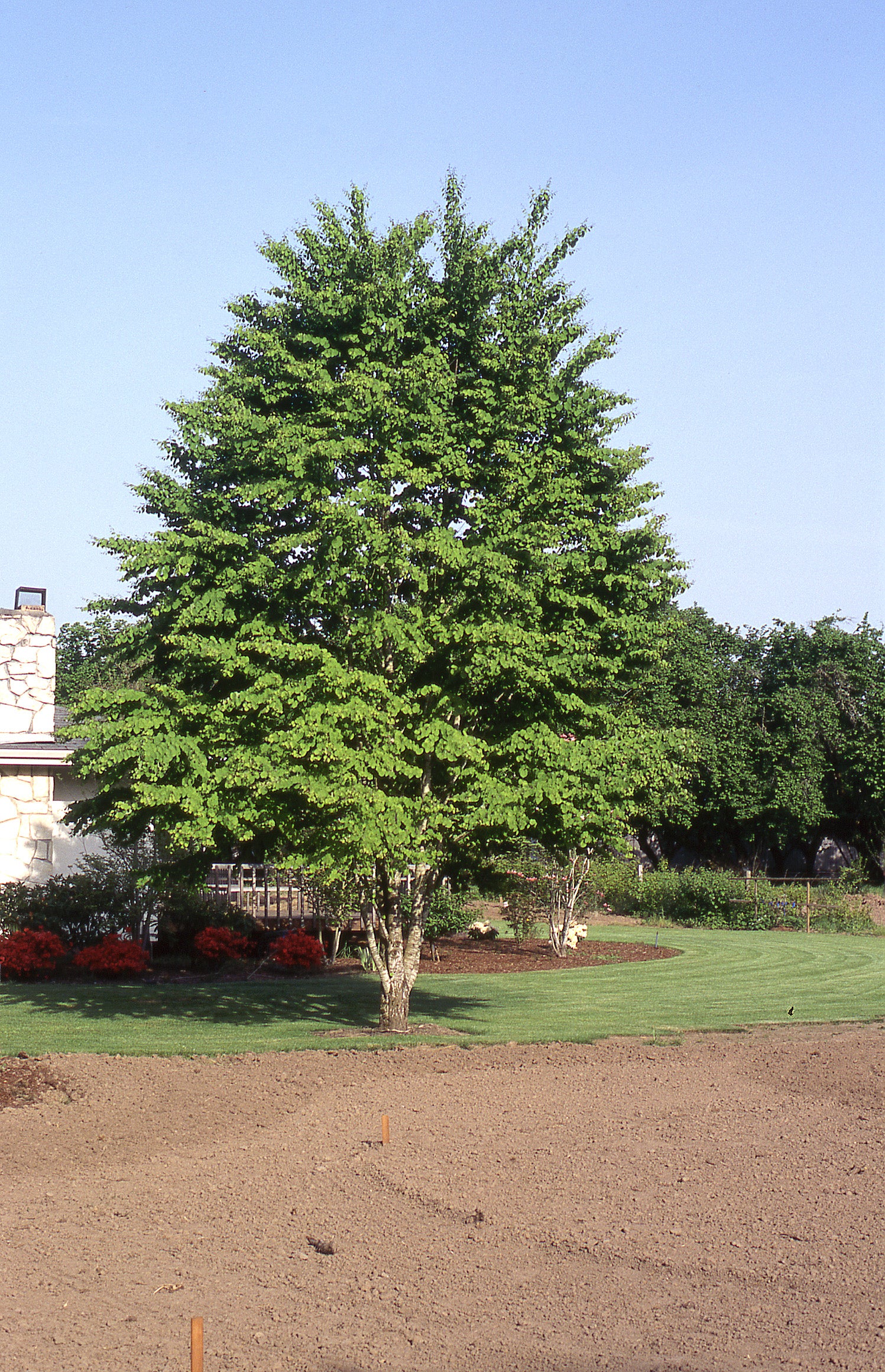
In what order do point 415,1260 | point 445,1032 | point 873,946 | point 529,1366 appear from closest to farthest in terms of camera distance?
1. point 529,1366
2. point 415,1260
3. point 445,1032
4. point 873,946

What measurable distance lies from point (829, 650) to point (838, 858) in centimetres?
1147

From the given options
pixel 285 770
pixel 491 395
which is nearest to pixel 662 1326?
pixel 285 770

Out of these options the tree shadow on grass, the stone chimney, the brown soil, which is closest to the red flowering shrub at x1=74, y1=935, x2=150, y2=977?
the tree shadow on grass

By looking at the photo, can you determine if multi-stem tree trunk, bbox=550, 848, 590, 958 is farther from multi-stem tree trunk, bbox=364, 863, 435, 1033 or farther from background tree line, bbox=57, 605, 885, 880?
background tree line, bbox=57, 605, 885, 880

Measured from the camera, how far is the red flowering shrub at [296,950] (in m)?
19.7

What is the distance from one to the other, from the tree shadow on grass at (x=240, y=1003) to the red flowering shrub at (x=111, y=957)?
0.35 meters

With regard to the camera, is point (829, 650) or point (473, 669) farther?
point (829, 650)

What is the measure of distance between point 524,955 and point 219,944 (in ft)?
22.8

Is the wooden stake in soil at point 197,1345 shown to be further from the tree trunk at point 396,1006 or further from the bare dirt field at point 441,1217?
the tree trunk at point 396,1006

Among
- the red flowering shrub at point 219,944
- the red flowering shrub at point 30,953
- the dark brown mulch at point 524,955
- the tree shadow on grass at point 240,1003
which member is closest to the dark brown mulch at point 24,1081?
the tree shadow on grass at point 240,1003

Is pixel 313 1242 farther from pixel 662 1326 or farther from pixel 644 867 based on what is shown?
pixel 644 867

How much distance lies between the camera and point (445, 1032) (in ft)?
44.9

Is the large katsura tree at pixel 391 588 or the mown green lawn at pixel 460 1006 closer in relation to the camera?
the large katsura tree at pixel 391 588

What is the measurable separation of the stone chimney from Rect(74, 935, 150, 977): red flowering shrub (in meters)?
4.52
